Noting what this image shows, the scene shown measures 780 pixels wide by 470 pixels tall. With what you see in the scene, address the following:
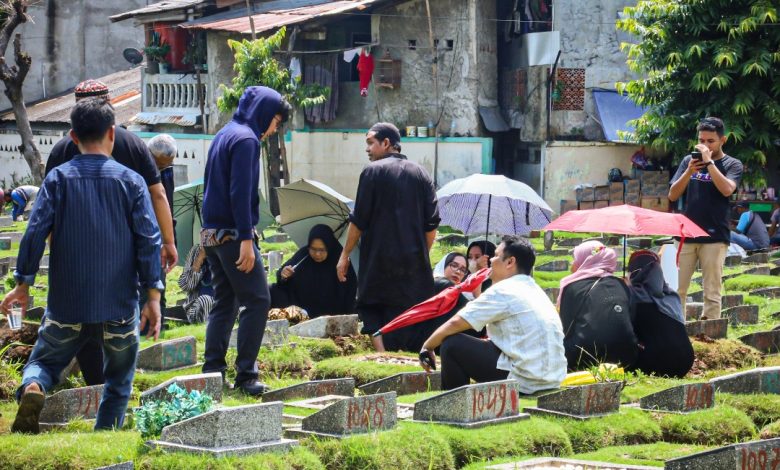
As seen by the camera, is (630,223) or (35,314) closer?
(630,223)

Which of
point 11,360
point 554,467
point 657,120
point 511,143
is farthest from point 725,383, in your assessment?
point 511,143

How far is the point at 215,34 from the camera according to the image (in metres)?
30.2

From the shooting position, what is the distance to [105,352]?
241 inches

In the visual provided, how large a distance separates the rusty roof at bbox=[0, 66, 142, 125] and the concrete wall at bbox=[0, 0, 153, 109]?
64 cm

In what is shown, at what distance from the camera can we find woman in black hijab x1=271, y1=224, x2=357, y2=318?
38.7ft

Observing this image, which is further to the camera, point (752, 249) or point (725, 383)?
point (752, 249)

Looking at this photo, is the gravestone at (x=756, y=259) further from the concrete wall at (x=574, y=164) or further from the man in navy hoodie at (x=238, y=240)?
the man in navy hoodie at (x=238, y=240)

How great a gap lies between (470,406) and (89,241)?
2.22 metres

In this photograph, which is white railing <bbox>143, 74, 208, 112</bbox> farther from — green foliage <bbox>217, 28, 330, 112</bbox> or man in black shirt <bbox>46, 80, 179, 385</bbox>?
man in black shirt <bbox>46, 80, 179, 385</bbox>

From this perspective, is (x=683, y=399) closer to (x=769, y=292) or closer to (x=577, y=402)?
(x=577, y=402)

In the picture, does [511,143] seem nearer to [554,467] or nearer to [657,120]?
[657,120]

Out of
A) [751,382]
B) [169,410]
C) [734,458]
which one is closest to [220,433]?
[169,410]

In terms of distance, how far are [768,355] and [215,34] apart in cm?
2189

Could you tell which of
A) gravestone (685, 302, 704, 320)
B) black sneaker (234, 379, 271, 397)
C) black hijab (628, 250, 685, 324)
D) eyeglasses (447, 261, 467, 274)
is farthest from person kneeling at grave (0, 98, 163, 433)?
gravestone (685, 302, 704, 320)
